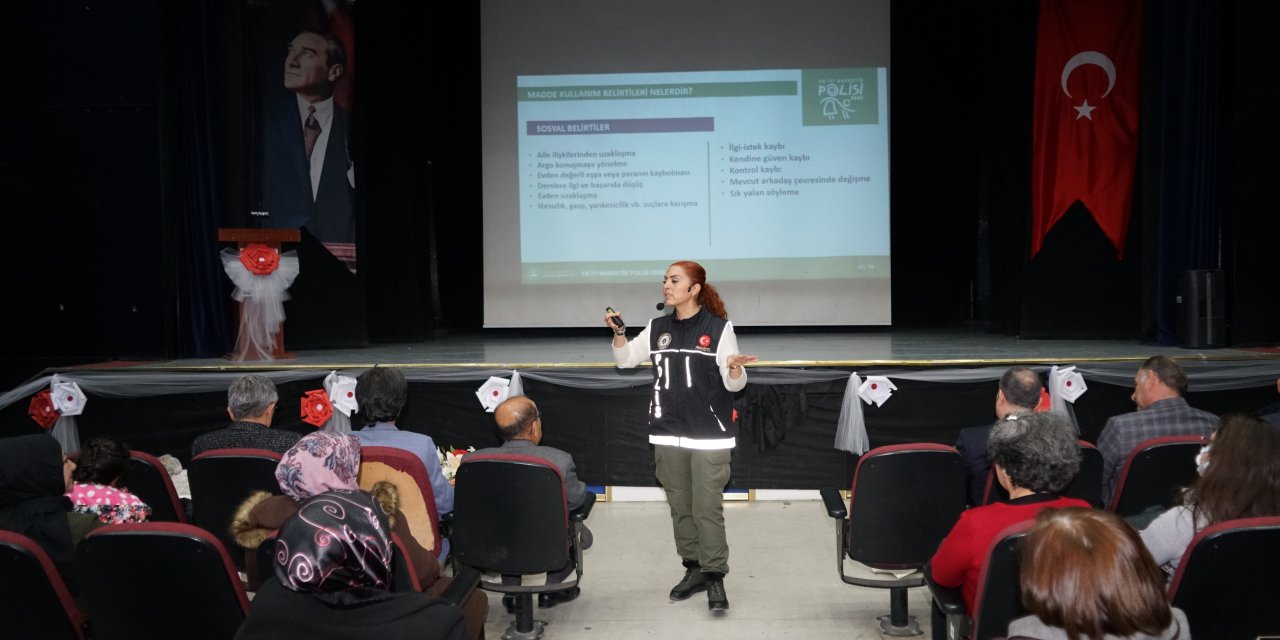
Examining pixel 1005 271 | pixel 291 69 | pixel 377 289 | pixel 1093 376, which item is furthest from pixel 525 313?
pixel 1093 376

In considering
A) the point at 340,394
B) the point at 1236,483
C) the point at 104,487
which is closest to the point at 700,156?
the point at 340,394

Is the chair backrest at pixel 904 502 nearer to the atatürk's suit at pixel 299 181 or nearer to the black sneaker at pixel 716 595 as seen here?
the black sneaker at pixel 716 595

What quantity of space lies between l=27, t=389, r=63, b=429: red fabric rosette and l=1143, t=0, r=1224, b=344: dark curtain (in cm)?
710

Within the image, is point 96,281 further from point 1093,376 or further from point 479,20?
point 1093,376

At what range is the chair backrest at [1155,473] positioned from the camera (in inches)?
118

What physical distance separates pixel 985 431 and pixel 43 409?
5.11 meters

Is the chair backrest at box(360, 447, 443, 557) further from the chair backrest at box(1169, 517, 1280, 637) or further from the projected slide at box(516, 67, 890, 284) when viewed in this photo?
the projected slide at box(516, 67, 890, 284)

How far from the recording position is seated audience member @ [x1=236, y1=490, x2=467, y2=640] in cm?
154

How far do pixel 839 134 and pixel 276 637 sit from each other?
668 cm

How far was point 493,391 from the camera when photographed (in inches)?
211

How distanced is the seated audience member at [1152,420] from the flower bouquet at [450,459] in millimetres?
2731

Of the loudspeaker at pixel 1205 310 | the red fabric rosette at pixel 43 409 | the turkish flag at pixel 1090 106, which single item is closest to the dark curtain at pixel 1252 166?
the loudspeaker at pixel 1205 310

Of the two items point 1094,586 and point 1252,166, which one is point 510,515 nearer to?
point 1094,586

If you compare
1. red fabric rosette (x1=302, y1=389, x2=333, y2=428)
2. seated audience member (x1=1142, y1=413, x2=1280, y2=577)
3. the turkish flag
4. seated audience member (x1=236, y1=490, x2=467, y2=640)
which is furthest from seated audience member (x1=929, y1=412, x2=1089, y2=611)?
the turkish flag
